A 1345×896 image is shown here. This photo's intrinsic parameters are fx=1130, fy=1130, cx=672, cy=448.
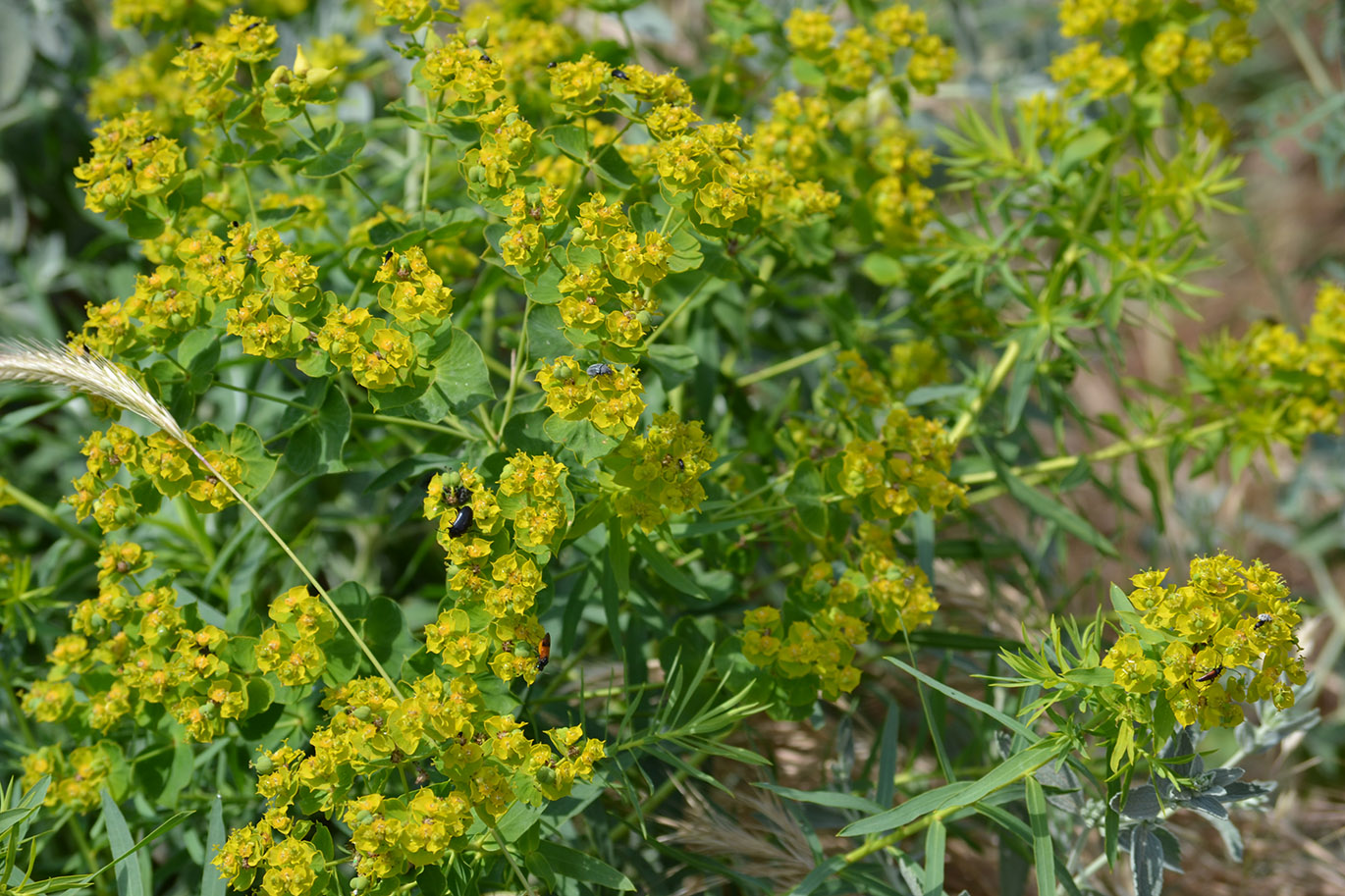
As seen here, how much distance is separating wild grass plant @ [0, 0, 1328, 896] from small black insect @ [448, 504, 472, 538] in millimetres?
12

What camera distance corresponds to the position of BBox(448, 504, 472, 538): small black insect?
1.14 metres

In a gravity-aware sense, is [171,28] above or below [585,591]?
above

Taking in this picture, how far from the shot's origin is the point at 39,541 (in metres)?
2.13

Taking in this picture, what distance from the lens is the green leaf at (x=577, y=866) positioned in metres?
1.21

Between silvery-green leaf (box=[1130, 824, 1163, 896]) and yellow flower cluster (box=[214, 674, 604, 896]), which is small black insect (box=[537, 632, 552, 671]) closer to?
yellow flower cluster (box=[214, 674, 604, 896])

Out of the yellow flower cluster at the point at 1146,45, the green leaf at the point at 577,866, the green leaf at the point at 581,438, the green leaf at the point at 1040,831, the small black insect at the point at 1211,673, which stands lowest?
the green leaf at the point at 577,866

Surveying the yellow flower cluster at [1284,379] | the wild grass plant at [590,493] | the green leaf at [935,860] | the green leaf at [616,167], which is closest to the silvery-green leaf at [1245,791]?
the wild grass plant at [590,493]

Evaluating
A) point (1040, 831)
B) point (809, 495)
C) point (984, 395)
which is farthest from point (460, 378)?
point (984, 395)

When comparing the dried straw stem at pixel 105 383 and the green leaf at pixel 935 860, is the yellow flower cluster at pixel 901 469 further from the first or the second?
the dried straw stem at pixel 105 383

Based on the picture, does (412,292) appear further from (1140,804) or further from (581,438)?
(1140,804)

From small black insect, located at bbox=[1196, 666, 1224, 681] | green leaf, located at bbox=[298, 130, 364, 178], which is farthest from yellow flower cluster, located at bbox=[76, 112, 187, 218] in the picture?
small black insect, located at bbox=[1196, 666, 1224, 681]

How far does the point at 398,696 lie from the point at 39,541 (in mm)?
1314

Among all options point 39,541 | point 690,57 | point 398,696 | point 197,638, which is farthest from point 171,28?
point 690,57

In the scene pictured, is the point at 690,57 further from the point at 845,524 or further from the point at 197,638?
the point at 197,638
